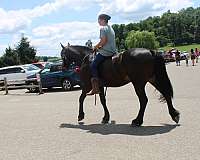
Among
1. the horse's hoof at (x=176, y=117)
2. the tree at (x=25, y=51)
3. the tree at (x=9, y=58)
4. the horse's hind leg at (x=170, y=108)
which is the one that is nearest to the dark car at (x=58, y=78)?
the horse's hind leg at (x=170, y=108)

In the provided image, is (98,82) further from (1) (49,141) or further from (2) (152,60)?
(1) (49,141)

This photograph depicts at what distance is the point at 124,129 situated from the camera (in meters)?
10.1

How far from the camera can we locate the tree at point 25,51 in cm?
7758

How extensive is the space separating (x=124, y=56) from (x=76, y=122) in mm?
2397

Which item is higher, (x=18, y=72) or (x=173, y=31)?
(x=173, y=31)

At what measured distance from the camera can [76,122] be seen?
38.8 feet

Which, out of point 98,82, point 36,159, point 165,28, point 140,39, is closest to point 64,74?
point 98,82

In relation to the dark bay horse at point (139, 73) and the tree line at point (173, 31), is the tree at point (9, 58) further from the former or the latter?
the tree line at point (173, 31)

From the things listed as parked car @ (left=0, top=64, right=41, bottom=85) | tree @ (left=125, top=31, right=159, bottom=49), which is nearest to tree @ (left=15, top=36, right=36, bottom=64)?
parked car @ (left=0, top=64, right=41, bottom=85)

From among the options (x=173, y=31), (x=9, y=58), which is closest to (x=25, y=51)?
(x=9, y=58)

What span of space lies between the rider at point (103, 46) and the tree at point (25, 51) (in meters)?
67.1

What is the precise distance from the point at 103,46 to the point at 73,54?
1478 millimetres

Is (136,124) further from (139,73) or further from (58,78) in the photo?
(58,78)

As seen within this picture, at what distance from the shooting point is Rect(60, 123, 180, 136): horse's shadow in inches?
375
